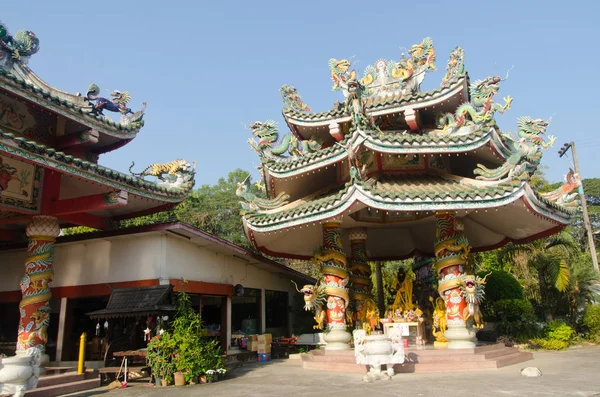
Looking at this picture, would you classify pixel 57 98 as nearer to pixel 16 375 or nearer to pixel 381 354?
pixel 16 375

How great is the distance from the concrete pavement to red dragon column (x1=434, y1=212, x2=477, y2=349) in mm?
1116

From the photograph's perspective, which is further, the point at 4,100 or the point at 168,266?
the point at 168,266

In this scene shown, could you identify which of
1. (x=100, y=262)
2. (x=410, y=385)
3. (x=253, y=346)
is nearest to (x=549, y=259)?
(x=253, y=346)

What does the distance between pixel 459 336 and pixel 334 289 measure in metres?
3.37

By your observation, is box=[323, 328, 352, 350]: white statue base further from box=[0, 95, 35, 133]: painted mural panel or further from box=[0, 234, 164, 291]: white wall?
box=[0, 95, 35, 133]: painted mural panel

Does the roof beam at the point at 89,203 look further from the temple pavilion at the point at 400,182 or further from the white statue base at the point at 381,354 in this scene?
the white statue base at the point at 381,354

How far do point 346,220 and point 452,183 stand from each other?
3.29 m

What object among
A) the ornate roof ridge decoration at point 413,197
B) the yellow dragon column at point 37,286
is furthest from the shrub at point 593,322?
the yellow dragon column at point 37,286

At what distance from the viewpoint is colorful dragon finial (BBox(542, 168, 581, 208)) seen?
12617mm

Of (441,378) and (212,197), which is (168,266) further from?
(212,197)

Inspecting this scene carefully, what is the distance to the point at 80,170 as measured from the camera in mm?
10922

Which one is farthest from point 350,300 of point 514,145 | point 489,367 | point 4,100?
point 4,100

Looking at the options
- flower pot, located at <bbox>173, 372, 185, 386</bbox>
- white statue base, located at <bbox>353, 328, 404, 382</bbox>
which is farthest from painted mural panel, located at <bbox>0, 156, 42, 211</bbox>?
white statue base, located at <bbox>353, 328, 404, 382</bbox>

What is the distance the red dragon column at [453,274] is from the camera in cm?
1085
